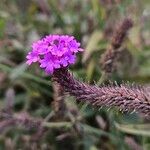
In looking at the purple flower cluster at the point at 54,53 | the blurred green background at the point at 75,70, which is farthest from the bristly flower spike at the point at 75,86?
the blurred green background at the point at 75,70

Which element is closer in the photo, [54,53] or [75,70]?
[54,53]

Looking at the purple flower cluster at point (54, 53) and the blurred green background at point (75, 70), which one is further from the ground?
the blurred green background at point (75, 70)

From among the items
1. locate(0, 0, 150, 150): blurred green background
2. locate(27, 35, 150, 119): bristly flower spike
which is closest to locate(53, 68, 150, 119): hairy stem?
locate(27, 35, 150, 119): bristly flower spike

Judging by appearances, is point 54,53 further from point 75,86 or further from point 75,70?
point 75,70

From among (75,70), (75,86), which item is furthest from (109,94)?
(75,70)

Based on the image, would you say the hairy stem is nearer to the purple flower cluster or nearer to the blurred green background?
the purple flower cluster

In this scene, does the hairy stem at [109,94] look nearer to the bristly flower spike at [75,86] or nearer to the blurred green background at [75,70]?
the bristly flower spike at [75,86]
